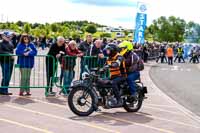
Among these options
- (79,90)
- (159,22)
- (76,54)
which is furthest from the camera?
(159,22)

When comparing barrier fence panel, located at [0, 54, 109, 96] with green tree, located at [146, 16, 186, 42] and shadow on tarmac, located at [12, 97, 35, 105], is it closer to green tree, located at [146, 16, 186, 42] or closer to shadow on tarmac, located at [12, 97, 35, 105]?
shadow on tarmac, located at [12, 97, 35, 105]

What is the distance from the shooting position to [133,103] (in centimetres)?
1106

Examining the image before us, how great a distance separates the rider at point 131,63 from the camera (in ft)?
35.6

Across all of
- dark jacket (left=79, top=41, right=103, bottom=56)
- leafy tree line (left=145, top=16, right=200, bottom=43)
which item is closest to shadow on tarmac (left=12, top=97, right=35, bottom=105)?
dark jacket (left=79, top=41, right=103, bottom=56)

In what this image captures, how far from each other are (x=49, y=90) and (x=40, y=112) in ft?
9.50

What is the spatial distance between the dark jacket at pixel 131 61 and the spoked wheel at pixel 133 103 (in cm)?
56

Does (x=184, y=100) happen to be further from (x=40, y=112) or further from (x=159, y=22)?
(x=159, y=22)

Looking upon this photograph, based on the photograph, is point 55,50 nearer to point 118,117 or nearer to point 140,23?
point 118,117

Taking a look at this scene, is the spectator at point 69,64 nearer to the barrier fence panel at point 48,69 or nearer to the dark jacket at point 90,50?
the barrier fence panel at point 48,69

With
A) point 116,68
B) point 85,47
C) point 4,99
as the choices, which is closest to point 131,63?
point 116,68

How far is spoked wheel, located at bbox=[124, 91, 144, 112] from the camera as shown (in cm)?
1096

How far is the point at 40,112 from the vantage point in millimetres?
10406

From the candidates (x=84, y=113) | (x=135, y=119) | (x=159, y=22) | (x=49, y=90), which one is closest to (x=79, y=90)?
(x=84, y=113)

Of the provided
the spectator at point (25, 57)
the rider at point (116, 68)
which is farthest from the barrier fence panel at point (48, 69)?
the rider at point (116, 68)
